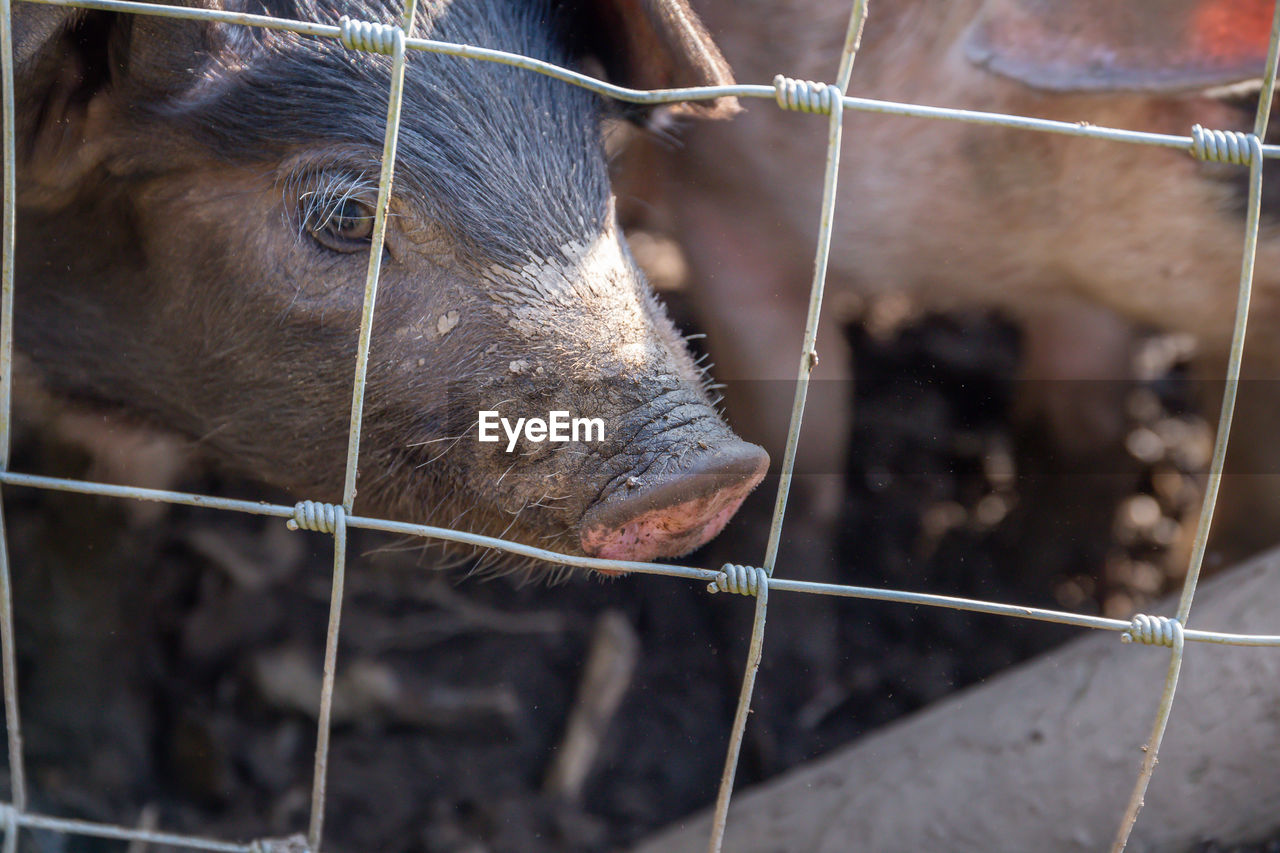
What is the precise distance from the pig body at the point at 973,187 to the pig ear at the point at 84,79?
2.88 ft

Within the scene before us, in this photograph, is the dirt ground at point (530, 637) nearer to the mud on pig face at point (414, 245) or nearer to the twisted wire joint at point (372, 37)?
the mud on pig face at point (414, 245)

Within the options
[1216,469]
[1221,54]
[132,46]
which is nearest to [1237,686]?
[1216,469]

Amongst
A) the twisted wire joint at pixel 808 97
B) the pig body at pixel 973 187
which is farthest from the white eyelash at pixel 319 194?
the pig body at pixel 973 187

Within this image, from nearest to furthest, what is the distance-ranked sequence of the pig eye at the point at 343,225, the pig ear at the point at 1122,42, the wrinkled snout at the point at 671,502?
the wrinkled snout at the point at 671,502, the pig eye at the point at 343,225, the pig ear at the point at 1122,42

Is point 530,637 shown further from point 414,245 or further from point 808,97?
point 808,97

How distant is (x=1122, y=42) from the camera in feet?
5.48

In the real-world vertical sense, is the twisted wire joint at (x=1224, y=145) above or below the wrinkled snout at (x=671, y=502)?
above

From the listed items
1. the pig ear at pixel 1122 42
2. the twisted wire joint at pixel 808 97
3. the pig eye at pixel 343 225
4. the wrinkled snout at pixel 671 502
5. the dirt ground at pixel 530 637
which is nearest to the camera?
the twisted wire joint at pixel 808 97

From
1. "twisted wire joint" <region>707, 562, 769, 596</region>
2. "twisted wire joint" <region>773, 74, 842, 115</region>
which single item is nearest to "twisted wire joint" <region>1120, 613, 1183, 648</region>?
"twisted wire joint" <region>707, 562, 769, 596</region>

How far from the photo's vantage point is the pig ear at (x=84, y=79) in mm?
1171

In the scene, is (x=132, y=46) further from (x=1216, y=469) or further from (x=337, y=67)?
(x=1216, y=469)

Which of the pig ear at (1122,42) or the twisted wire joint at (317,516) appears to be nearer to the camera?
the twisted wire joint at (317,516)

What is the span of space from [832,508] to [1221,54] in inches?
40.5

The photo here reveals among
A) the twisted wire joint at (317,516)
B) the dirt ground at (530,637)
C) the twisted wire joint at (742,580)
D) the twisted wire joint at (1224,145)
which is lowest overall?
the dirt ground at (530,637)
